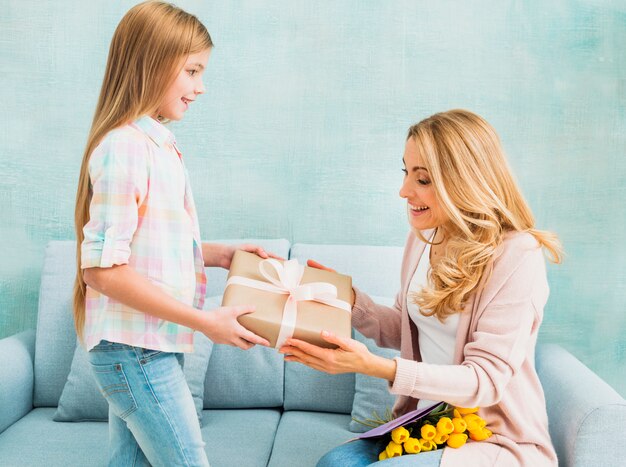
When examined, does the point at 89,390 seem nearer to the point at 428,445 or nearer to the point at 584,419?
the point at 428,445

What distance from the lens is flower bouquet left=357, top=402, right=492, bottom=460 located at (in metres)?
1.36

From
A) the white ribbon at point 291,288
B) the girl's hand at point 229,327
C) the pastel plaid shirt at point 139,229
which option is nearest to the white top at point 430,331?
the white ribbon at point 291,288

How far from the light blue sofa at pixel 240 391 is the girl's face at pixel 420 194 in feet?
1.91

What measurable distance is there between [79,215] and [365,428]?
1.07 metres

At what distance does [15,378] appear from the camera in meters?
2.02

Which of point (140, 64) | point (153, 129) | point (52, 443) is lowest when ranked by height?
point (52, 443)

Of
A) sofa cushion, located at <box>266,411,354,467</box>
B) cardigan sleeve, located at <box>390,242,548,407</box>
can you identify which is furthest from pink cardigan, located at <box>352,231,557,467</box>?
sofa cushion, located at <box>266,411,354,467</box>

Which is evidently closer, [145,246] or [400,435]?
[145,246]

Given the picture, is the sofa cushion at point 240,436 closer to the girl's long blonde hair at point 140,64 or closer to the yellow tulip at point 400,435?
the yellow tulip at point 400,435

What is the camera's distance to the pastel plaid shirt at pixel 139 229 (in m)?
1.20

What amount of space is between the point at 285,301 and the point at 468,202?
0.46 metres

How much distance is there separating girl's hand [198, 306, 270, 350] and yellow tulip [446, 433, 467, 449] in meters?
0.45

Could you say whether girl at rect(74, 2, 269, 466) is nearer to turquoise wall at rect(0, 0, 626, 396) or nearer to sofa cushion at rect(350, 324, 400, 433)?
sofa cushion at rect(350, 324, 400, 433)

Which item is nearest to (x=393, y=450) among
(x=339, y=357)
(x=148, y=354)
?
(x=339, y=357)
